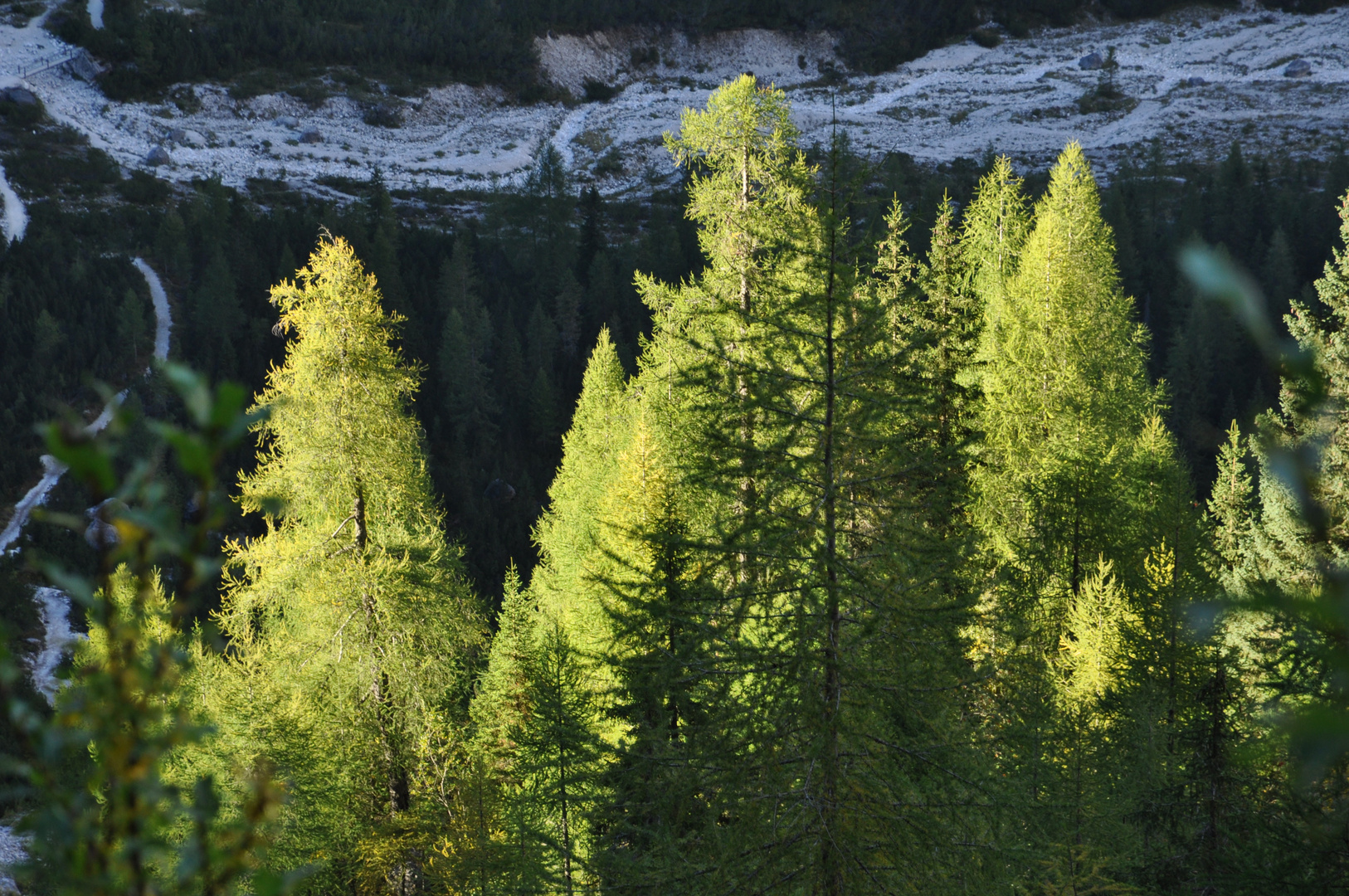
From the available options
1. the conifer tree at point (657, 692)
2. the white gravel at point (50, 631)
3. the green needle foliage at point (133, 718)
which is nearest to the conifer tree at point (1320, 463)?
the conifer tree at point (657, 692)

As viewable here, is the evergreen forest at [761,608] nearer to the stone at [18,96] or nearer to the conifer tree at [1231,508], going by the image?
the conifer tree at [1231,508]

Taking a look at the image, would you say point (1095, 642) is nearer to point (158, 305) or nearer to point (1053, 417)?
point (1053, 417)

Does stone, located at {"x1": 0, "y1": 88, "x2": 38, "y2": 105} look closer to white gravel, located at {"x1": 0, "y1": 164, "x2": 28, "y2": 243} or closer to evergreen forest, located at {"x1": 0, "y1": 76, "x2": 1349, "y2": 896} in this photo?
white gravel, located at {"x1": 0, "y1": 164, "x2": 28, "y2": 243}

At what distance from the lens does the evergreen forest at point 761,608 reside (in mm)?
1157

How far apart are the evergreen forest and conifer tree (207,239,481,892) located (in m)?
0.05

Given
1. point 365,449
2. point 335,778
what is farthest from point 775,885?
point 335,778

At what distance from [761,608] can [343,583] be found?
6.38m

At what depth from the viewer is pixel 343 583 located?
35.6 feet

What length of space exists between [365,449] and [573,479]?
7593mm

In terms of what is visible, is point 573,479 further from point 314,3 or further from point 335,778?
point 314,3

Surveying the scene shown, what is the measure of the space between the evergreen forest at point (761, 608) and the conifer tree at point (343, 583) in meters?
0.05

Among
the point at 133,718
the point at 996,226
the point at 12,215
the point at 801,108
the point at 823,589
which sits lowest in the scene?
the point at 823,589

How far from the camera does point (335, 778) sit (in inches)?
478

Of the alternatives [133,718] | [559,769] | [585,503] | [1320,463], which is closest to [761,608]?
[559,769]
